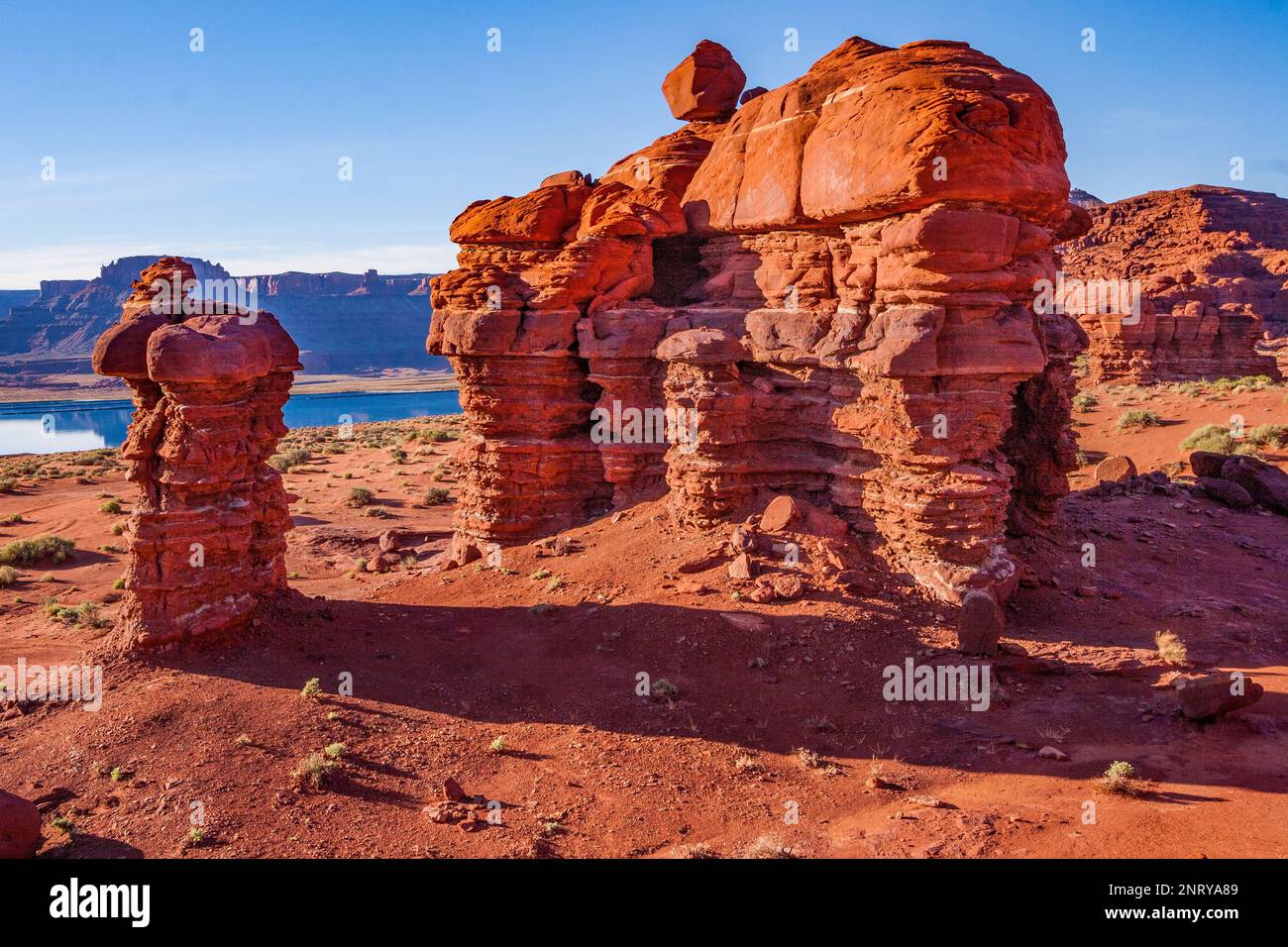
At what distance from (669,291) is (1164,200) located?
82.7 metres

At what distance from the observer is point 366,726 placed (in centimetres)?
938

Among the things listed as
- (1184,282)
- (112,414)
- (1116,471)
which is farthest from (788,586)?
(112,414)

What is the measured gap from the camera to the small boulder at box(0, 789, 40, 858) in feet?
22.2

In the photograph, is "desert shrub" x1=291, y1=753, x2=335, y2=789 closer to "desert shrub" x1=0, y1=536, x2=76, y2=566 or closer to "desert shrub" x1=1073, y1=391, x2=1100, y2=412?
"desert shrub" x1=0, y1=536, x2=76, y2=566

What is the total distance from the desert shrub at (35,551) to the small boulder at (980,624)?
2104cm

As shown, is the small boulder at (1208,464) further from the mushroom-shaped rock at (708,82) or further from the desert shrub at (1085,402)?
the desert shrub at (1085,402)

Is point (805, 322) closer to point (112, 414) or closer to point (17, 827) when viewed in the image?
point (17, 827)

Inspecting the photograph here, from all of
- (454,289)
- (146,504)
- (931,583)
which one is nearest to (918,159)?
(931,583)

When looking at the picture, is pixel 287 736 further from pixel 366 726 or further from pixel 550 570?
pixel 550 570

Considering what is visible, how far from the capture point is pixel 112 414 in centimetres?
10250

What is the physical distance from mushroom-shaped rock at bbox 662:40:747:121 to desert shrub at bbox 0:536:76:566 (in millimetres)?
18285

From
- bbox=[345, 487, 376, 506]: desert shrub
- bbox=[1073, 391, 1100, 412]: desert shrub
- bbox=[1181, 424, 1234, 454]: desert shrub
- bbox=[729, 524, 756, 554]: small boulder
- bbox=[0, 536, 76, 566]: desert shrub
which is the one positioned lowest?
bbox=[0, 536, 76, 566]: desert shrub

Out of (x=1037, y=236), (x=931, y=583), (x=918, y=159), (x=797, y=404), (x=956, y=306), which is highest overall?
(x=918, y=159)

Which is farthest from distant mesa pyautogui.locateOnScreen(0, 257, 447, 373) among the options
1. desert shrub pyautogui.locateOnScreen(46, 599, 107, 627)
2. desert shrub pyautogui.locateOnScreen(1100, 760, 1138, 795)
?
desert shrub pyautogui.locateOnScreen(1100, 760, 1138, 795)
